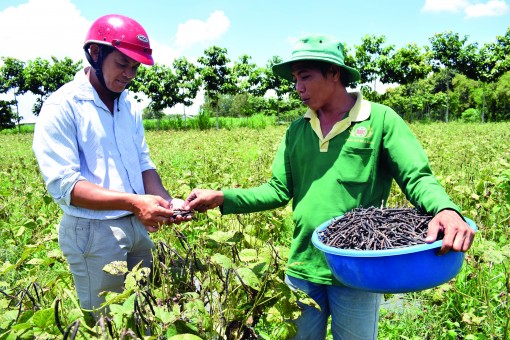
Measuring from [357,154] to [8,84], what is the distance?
132 ft

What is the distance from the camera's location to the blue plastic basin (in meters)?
1.26

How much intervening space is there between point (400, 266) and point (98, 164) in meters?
1.38

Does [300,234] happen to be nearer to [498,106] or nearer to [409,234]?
[409,234]

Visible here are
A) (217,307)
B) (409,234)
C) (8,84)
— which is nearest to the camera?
(217,307)

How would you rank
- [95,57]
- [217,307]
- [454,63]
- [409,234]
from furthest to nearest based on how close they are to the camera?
[454,63] → [95,57] → [409,234] → [217,307]

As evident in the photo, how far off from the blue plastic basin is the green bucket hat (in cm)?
82

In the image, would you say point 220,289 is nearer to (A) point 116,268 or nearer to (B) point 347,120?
(A) point 116,268

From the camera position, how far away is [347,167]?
176 cm

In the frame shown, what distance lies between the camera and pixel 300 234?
6.11 ft

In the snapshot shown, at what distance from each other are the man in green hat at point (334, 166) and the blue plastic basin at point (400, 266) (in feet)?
1.16

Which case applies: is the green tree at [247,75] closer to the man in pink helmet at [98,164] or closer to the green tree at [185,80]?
the green tree at [185,80]

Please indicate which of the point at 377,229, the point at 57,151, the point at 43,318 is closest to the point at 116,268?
the point at 43,318

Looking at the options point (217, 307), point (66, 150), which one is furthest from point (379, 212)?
point (66, 150)

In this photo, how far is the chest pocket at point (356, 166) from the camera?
1.75 m
